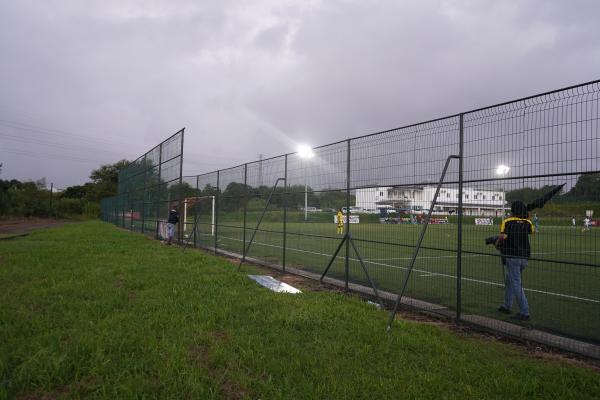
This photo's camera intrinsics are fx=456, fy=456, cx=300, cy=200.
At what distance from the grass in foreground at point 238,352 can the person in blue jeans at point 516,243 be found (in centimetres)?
102

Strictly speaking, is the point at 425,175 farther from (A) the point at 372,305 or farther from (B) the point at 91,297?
(B) the point at 91,297

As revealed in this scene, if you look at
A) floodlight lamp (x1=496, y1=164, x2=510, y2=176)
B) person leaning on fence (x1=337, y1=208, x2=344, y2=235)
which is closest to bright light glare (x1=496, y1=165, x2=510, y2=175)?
floodlight lamp (x1=496, y1=164, x2=510, y2=176)

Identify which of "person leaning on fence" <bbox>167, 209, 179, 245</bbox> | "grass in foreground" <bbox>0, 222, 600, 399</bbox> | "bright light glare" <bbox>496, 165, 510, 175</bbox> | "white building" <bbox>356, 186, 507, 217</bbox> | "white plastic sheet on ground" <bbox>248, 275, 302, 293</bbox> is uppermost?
"bright light glare" <bbox>496, 165, 510, 175</bbox>

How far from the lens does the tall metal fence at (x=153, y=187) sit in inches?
657

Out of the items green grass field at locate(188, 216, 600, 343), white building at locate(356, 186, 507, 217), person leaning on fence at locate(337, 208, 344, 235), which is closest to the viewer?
green grass field at locate(188, 216, 600, 343)

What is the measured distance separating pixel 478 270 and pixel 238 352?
25.1ft

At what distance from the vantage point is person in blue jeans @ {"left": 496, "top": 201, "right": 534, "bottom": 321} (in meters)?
5.24

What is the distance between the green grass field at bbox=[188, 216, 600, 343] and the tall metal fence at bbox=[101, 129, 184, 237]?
4387 millimetres

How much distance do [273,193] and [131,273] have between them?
334 centimetres

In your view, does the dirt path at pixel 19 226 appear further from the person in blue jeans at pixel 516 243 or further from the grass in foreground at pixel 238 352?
the person in blue jeans at pixel 516 243

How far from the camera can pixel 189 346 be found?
4.33m

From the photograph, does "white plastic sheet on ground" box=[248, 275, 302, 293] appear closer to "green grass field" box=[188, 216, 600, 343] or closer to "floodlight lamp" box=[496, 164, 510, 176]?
"green grass field" box=[188, 216, 600, 343]

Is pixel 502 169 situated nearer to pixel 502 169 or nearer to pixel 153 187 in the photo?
pixel 502 169

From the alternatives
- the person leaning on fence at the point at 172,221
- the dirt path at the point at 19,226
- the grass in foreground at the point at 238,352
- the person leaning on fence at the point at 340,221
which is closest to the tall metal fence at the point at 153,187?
the person leaning on fence at the point at 172,221
